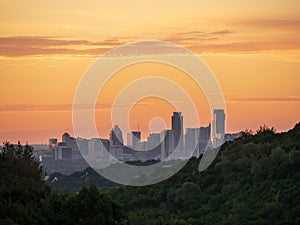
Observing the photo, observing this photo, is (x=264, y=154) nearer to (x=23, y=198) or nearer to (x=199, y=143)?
(x=199, y=143)

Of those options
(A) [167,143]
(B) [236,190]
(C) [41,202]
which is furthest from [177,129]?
(C) [41,202]

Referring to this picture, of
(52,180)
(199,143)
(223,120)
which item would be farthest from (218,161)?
(52,180)

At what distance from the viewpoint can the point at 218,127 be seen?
108 m

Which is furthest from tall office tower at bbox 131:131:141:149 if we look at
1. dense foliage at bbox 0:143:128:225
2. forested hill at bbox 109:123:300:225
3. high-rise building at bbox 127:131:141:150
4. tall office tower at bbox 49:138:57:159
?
dense foliage at bbox 0:143:128:225

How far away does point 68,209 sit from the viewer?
1791 inches

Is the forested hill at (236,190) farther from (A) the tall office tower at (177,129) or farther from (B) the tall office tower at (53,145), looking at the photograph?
(B) the tall office tower at (53,145)

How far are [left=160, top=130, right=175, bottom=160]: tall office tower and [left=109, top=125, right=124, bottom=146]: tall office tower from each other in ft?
15.5

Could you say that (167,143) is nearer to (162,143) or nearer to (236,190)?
(162,143)

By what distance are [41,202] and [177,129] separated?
2549 inches

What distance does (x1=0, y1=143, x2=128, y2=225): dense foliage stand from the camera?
139 feet

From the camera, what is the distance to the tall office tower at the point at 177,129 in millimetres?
105375

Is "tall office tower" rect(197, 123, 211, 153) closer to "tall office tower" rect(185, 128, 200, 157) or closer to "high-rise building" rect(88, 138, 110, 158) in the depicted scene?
"tall office tower" rect(185, 128, 200, 157)

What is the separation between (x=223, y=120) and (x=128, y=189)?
1596 cm

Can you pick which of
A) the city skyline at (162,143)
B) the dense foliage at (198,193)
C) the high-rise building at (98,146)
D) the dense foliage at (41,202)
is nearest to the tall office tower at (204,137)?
the city skyline at (162,143)
